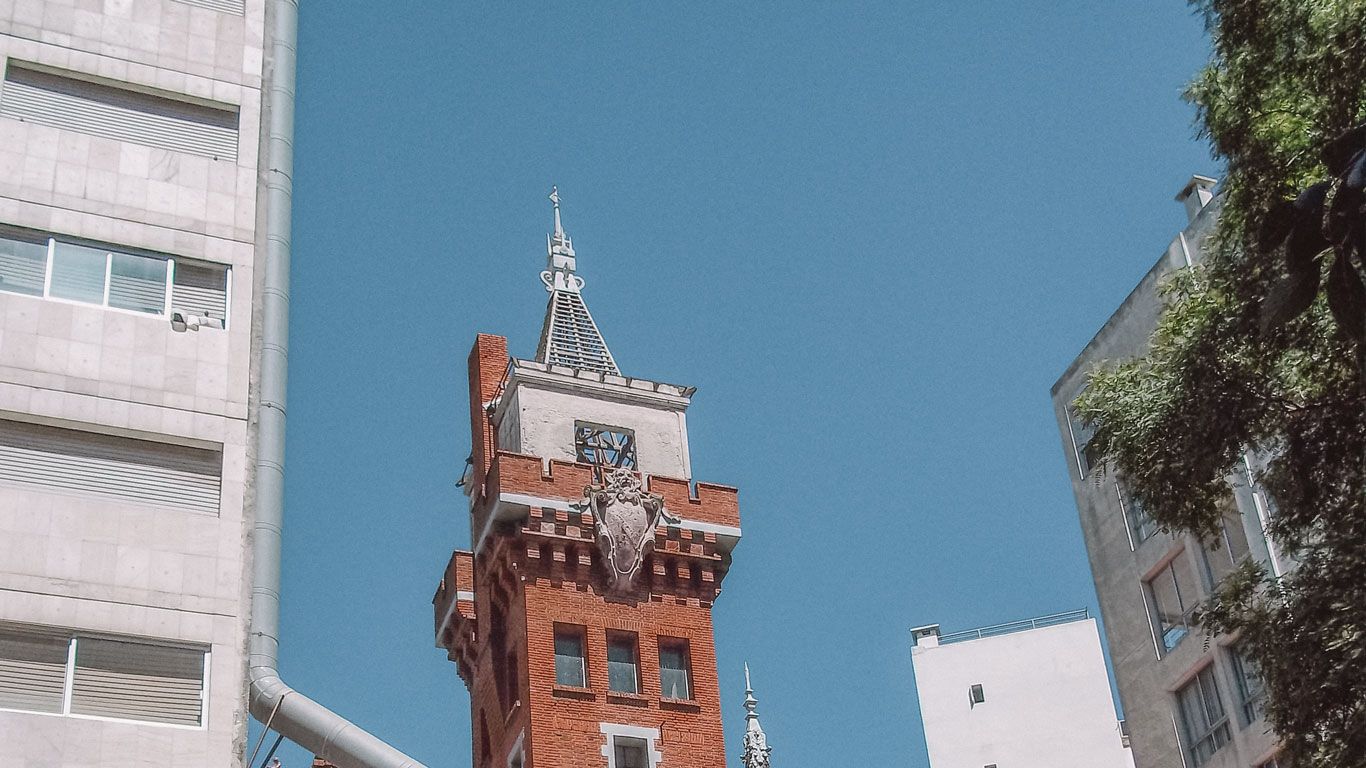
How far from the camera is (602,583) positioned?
49844 millimetres

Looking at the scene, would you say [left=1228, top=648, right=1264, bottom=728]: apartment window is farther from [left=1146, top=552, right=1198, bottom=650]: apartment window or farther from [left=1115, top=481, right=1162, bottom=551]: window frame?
[left=1115, top=481, right=1162, bottom=551]: window frame

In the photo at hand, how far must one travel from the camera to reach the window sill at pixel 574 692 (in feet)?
155

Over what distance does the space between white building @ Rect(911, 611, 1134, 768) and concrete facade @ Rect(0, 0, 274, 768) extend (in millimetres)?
47177

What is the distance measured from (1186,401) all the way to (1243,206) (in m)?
2.53

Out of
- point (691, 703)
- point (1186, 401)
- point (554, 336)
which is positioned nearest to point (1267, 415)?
point (1186, 401)

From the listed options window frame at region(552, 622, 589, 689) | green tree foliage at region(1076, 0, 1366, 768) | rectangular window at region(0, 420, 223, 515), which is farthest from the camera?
window frame at region(552, 622, 589, 689)

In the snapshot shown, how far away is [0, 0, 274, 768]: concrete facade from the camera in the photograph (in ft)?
88.7

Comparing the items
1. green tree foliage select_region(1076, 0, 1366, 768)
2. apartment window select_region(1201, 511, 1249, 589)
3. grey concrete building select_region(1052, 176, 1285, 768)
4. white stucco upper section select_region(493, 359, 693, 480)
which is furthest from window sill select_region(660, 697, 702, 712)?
green tree foliage select_region(1076, 0, 1366, 768)

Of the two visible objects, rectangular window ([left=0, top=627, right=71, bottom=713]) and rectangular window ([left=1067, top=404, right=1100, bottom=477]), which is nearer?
rectangular window ([left=0, top=627, right=71, bottom=713])

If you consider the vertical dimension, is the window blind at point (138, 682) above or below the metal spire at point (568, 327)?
below

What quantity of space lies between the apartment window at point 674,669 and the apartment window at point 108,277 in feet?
70.3

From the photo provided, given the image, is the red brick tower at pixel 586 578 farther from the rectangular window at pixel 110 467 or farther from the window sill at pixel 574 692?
the rectangular window at pixel 110 467

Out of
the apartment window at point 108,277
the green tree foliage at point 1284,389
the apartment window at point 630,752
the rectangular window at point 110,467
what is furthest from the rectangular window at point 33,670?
the apartment window at point 630,752

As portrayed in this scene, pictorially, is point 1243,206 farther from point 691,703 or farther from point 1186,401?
point 691,703
